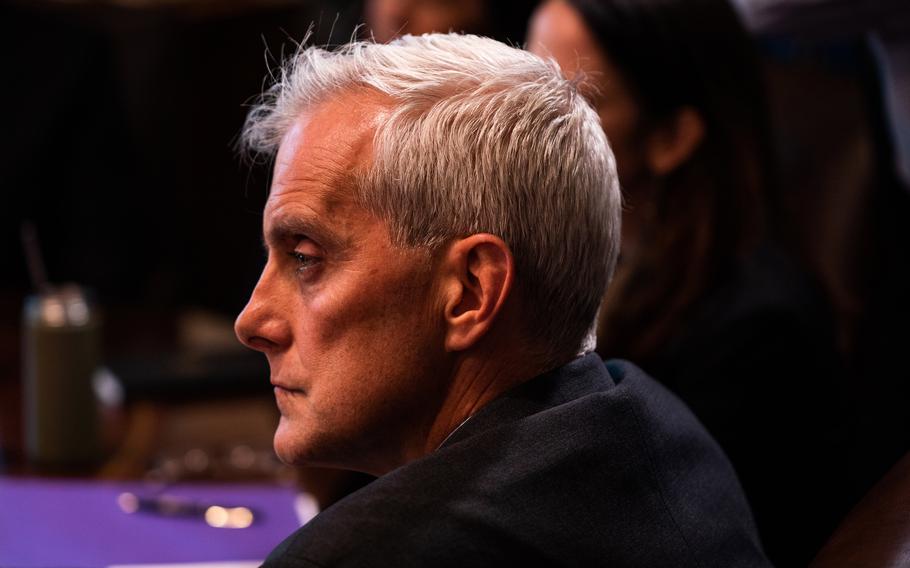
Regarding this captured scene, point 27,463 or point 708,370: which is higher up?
point 27,463

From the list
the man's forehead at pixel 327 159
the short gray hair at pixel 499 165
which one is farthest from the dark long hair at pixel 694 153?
the man's forehead at pixel 327 159

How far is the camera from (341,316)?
3.20 feet

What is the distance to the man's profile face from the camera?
0.97 meters

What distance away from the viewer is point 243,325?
1.02 m

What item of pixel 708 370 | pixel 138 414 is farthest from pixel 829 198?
pixel 138 414

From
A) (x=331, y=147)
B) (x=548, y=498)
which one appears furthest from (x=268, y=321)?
(x=548, y=498)

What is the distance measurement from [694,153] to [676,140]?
4 centimetres

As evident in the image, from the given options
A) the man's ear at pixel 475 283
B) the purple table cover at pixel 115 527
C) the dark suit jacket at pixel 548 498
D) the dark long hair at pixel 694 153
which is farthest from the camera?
the dark long hair at pixel 694 153

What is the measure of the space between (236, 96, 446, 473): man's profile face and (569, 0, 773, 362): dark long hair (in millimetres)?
882

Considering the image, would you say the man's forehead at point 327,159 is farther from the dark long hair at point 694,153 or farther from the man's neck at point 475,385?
the dark long hair at point 694,153

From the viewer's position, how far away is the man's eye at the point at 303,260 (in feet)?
3.28

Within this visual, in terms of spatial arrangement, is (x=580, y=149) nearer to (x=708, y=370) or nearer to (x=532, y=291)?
(x=532, y=291)

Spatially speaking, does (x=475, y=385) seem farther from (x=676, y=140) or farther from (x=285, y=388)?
(x=676, y=140)

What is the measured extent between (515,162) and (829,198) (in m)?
1.76
